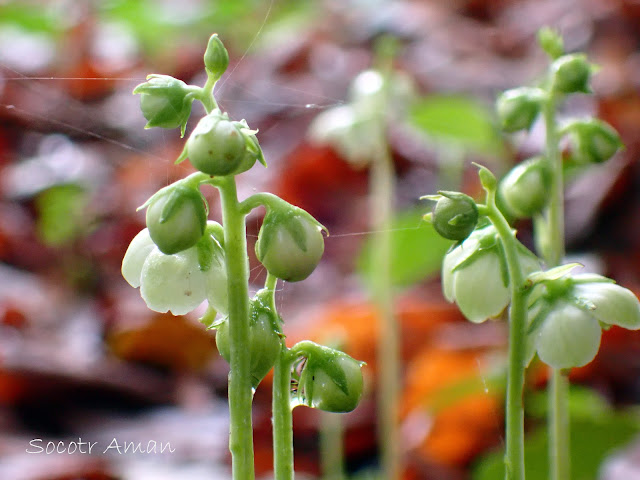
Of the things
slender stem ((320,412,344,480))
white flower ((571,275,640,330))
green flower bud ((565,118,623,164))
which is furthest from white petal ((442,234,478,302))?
slender stem ((320,412,344,480))

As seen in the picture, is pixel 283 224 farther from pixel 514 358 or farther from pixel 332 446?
pixel 332 446

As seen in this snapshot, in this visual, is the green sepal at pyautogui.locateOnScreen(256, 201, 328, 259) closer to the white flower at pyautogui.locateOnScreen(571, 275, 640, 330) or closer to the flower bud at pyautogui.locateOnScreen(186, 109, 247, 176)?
the flower bud at pyautogui.locateOnScreen(186, 109, 247, 176)

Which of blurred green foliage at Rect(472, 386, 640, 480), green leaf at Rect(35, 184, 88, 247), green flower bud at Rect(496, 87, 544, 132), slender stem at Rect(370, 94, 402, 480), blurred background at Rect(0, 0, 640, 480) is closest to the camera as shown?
green flower bud at Rect(496, 87, 544, 132)

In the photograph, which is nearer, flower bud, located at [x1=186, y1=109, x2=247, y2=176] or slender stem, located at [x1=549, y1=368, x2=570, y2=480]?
flower bud, located at [x1=186, y1=109, x2=247, y2=176]

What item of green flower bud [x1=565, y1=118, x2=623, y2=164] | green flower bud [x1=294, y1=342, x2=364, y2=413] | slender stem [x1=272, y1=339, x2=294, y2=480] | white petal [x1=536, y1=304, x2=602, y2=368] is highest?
green flower bud [x1=565, y1=118, x2=623, y2=164]

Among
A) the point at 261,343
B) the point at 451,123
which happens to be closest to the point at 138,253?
Result: the point at 261,343

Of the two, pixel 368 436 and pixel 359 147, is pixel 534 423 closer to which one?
pixel 368 436
